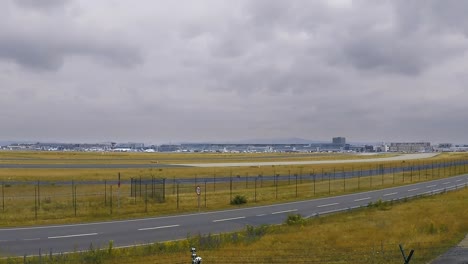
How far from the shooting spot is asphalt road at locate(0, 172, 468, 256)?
2078cm

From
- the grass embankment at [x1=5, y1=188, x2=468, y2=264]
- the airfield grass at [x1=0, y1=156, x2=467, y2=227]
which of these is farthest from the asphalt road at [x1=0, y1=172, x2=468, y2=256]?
the grass embankment at [x1=5, y1=188, x2=468, y2=264]

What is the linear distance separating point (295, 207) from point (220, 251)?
19.8 metres

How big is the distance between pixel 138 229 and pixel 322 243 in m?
11.1

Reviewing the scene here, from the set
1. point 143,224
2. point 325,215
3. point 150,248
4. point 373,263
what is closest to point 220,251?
point 150,248

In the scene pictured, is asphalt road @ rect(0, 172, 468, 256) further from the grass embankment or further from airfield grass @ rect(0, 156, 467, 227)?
the grass embankment

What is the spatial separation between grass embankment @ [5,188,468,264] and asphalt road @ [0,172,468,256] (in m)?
2.88

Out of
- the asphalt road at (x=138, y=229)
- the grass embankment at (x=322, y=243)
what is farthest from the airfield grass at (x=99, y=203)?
the grass embankment at (x=322, y=243)

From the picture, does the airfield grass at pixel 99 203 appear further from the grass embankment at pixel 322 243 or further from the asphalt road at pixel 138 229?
the grass embankment at pixel 322 243

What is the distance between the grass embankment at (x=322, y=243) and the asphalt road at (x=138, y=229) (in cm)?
288

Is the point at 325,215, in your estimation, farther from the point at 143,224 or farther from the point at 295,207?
the point at 143,224

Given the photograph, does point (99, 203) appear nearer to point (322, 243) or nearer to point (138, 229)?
point (138, 229)

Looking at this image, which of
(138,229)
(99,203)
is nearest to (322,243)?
(138,229)

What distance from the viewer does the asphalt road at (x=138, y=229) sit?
2078 centimetres

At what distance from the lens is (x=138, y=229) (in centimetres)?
2545
